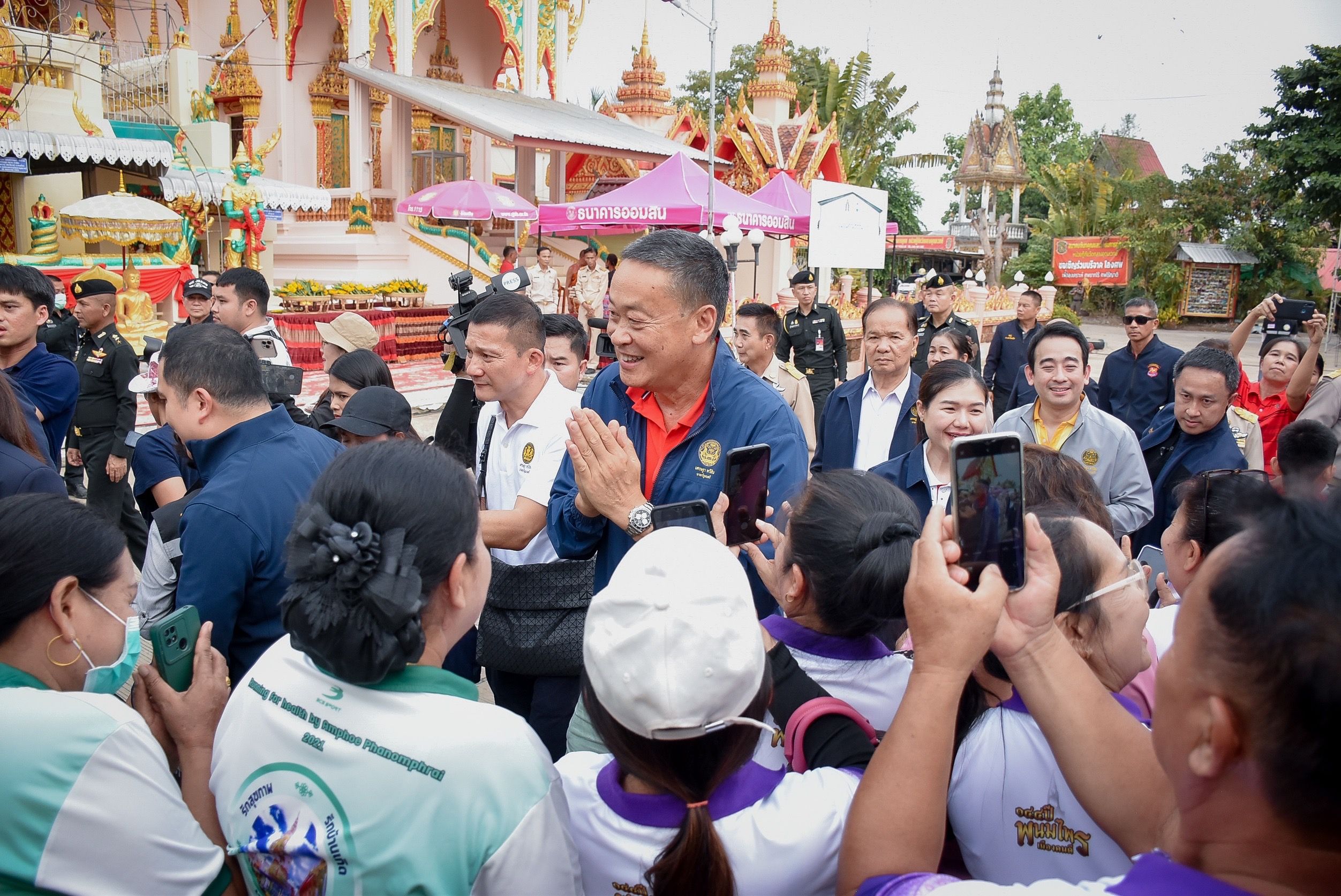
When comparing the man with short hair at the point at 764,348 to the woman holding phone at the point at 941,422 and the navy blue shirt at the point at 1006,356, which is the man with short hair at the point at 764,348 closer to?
the woman holding phone at the point at 941,422

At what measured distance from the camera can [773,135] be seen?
23.1 meters

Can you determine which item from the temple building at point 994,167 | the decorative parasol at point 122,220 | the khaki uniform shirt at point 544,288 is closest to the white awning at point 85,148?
the decorative parasol at point 122,220

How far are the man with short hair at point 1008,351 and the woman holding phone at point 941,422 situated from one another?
4.63 metres

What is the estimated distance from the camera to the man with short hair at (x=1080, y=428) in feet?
12.8

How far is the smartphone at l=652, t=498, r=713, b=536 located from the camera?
2.00 meters

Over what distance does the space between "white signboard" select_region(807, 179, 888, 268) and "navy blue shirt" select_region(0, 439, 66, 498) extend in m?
9.45

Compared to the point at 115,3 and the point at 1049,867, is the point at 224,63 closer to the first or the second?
the point at 115,3

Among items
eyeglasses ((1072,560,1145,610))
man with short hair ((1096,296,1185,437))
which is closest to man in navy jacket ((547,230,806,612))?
eyeglasses ((1072,560,1145,610))

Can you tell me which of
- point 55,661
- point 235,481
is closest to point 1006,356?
point 235,481

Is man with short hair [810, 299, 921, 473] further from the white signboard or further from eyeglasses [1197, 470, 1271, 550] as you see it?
the white signboard

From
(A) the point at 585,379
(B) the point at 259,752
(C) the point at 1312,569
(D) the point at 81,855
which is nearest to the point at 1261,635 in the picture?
(C) the point at 1312,569

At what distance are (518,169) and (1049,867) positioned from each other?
76.2 feet

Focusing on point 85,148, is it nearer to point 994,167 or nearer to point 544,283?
point 544,283

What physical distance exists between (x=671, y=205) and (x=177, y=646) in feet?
43.8
